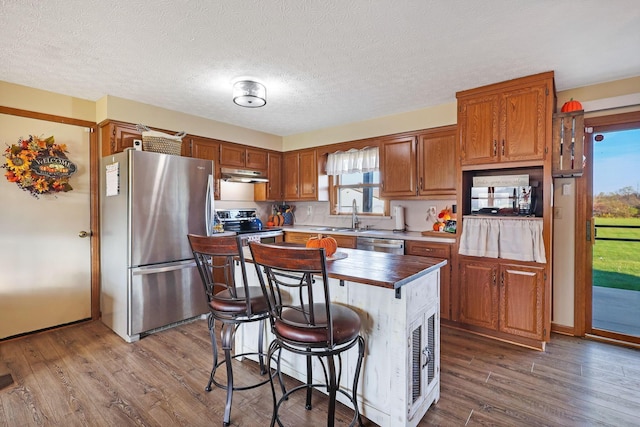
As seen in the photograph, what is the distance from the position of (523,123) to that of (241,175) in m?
3.51

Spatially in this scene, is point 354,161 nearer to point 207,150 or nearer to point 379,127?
point 379,127

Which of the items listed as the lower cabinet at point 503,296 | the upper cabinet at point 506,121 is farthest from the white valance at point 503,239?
the upper cabinet at point 506,121

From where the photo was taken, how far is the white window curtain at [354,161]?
4.35m

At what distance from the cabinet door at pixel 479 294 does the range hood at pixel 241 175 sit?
3.07 metres

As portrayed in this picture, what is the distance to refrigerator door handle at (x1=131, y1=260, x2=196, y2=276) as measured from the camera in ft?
9.86

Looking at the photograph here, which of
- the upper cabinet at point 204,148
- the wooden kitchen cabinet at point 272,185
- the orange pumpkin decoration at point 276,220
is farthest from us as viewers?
the orange pumpkin decoration at point 276,220

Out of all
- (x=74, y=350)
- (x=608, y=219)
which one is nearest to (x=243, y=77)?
(x=74, y=350)

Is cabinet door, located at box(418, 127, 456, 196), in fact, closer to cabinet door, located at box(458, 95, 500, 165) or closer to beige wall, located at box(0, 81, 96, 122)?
cabinet door, located at box(458, 95, 500, 165)

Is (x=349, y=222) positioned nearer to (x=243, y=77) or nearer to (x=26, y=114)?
(x=243, y=77)

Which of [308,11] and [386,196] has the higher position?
[308,11]

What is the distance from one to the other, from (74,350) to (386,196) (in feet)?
12.1

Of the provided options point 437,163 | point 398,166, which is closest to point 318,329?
point 437,163

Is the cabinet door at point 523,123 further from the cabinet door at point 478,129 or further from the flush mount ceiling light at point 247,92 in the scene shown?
the flush mount ceiling light at point 247,92

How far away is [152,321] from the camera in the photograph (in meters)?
3.09
